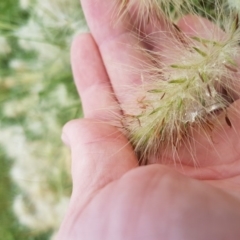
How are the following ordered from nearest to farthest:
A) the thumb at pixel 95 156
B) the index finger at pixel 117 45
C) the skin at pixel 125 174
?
the skin at pixel 125 174, the thumb at pixel 95 156, the index finger at pixel 117 45

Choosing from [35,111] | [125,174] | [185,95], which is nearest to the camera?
[125,174]

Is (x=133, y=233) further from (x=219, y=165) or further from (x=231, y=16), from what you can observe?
(x=231, y=16)

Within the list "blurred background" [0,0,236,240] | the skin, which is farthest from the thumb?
"blurred background" [0,0,236,240]

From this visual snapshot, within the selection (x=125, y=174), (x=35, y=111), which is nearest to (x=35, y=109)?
(x=35, y=111)

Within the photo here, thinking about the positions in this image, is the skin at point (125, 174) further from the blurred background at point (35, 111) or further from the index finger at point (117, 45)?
the blurred background at point (35, 111)

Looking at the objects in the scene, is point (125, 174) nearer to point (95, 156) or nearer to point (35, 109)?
point (95, 156)

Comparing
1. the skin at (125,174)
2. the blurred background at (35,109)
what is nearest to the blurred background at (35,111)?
the blurred background at (35,109)
